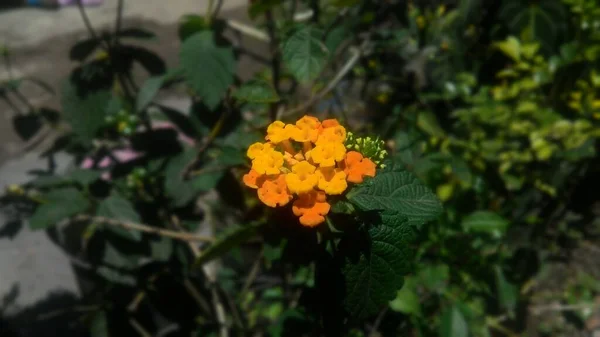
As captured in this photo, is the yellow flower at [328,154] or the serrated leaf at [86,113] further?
the serrated leaf at [86,113]

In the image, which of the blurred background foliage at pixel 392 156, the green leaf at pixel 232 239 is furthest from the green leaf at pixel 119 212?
the green leaf at pixel 232 239

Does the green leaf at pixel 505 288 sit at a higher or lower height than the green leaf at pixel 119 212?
lower

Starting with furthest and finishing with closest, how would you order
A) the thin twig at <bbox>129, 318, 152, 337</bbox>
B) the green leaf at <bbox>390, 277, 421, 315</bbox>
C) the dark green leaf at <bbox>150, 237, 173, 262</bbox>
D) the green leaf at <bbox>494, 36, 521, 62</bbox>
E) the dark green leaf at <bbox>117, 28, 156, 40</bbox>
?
the green leaf at <bbox>494, 36, 521, 62</bbox> < the thin twig at <bbox>129, 318, 152, 337</bbox> < the dark green leaf at <bbox>150, 237, 173, 262</bbox> < the dark green leaf at <bbox>117, 28, 156, 40</bbox> < the green leaf at <bbox>390, 277, 421, 315</bbox>

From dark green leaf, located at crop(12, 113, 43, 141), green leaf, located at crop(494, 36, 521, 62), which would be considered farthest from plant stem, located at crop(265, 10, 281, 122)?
green leaf, located at crop(494, 36, 521, 62)

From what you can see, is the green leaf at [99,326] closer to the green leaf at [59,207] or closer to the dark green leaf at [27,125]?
the green leaf at [59,207]

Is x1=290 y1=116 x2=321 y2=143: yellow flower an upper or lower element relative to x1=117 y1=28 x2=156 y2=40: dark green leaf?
upper

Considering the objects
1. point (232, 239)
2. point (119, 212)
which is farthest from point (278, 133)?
point (119, 212)

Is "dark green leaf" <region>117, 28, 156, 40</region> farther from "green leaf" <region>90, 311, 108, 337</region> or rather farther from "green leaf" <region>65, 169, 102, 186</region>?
"green leaf" <region>90, 311, 108, 337</region>

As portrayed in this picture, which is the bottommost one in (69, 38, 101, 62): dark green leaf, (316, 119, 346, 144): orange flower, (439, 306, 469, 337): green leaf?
(439, 306, 469, 337): green leaf
